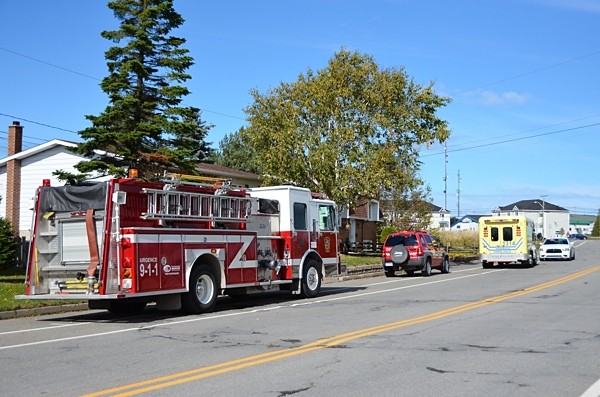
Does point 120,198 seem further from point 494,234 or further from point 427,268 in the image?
point 494,234

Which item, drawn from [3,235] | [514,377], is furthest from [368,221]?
[514,377]

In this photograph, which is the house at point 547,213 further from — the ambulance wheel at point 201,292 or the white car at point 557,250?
the ambulance wheel at point 201,292

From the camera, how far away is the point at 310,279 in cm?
1862

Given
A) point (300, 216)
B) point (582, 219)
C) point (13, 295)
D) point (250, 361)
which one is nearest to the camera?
point (250, 361)

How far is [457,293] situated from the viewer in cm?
1912

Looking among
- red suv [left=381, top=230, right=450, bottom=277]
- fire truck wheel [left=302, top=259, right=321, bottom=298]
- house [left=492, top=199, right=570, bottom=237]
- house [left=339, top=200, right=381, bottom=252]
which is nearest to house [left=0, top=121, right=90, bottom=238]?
red suv [left=381, top=230, right=450, bottom=277]

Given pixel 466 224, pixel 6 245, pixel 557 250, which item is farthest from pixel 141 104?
pixel 466 224

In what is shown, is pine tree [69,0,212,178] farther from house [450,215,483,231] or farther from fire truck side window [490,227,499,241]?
house [450,215,483,231]

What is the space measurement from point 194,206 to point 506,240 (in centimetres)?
2317

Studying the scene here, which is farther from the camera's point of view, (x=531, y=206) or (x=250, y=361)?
(x=531, y=206)

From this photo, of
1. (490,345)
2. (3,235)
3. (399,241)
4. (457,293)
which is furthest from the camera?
(399,241)

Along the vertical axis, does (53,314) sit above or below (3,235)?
below

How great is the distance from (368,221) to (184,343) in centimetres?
4354

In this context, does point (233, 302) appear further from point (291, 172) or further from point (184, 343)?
point (291, 172)
